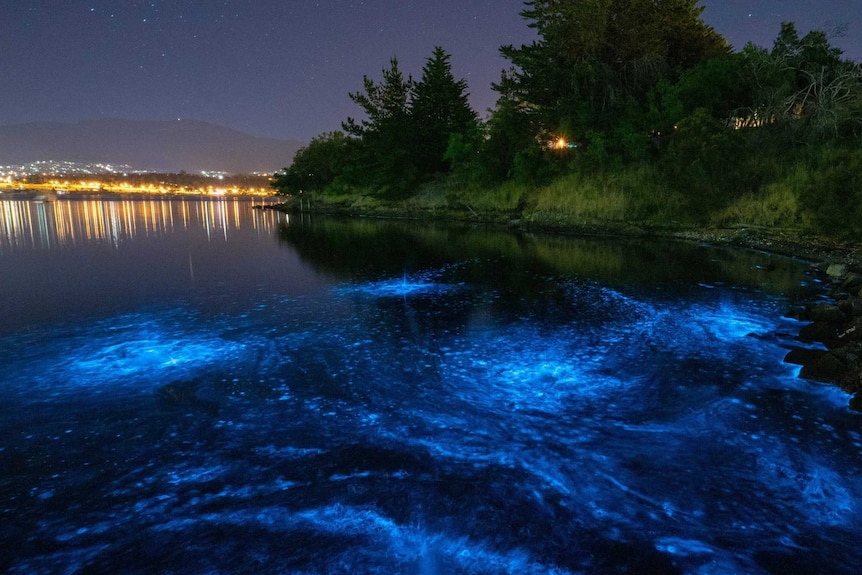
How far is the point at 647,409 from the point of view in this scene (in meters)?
7.04

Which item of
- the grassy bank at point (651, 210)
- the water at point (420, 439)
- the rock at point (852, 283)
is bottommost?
the water at point (420, 439)

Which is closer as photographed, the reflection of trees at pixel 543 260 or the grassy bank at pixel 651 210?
the reflection of trees at pixel 543 260

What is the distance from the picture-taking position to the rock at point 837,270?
15.5m

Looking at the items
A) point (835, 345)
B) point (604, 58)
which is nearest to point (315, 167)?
point (604, 58)

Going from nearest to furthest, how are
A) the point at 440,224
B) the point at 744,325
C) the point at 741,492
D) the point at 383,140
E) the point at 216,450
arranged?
the point at 741,492 → the point at 216,450 → the point at 744,325 → the point at 440,224 → the point at 383,140

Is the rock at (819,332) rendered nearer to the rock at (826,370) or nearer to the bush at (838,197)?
the rock at (826,370)

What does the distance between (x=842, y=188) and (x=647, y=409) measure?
65.2 ft

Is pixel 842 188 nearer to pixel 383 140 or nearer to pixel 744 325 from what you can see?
pixel 744 325

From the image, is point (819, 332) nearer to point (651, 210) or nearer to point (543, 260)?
point (543, 260)

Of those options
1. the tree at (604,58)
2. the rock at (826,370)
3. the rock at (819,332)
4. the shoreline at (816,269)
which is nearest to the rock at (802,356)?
the shoreline at (816,269)

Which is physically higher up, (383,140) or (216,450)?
(383,140)

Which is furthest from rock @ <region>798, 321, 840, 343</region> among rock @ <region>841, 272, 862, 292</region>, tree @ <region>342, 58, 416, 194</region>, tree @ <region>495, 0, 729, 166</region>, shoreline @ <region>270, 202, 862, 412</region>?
tree @ <region>342, 58, 416, 194</region>

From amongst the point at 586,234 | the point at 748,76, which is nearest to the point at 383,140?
the point at 586,234

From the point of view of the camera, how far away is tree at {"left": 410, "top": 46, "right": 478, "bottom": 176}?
179 feet
